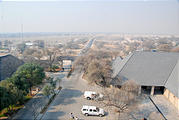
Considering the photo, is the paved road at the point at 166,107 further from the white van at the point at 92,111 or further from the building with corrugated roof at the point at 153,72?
the white van at the point at 92,111

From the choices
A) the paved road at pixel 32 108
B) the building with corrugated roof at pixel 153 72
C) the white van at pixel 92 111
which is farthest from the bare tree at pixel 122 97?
the paved road at pixel 32 108

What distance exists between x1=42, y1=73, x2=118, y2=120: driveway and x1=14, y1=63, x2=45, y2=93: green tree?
9.61 feet

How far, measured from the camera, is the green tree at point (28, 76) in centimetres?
1298

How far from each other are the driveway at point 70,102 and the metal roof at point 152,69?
177 inches

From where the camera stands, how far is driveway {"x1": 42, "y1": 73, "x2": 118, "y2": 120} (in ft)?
38.5

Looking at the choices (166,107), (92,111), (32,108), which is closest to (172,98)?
(166,107)

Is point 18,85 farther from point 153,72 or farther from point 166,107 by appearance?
point 153,72

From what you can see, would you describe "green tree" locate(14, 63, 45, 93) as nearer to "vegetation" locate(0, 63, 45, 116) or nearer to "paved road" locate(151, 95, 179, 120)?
"vegetation" locate(0, 63, 45, 116)

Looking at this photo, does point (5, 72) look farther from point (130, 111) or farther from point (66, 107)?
point (130, 111)

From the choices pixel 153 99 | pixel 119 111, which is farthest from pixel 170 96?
pixel 119 111

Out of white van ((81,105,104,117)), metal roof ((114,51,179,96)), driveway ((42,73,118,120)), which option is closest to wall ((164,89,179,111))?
metal roof ((114,51,179,96))

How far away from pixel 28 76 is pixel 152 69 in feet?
44.6

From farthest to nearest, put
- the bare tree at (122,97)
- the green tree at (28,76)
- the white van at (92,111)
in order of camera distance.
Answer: the green tree at (28,76), the white van at (92,111), the bare tree at (122,97)

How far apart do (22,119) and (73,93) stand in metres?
6.19
